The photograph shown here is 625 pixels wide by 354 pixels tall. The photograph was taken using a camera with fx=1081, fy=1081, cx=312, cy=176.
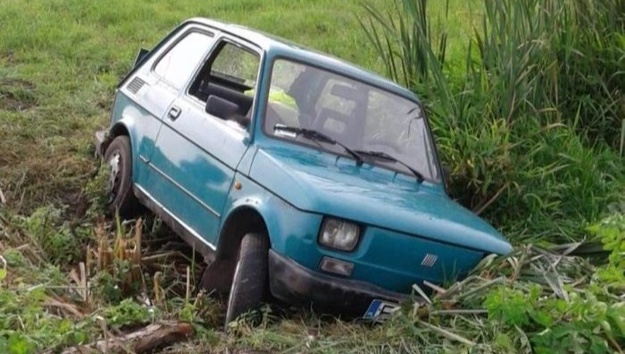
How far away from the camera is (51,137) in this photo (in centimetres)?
865

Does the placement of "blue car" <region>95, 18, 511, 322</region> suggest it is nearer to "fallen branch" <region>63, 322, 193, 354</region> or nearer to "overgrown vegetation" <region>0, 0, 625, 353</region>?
"overgrown vegetation" <region>0, 0, 625, 353</region>

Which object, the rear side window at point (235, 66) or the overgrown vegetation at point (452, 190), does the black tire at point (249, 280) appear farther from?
the rear side window at point (235, 66)

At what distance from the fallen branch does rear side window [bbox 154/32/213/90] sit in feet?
7.96

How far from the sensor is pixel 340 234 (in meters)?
5.33

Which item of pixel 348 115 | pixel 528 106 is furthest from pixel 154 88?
pixel 528 106

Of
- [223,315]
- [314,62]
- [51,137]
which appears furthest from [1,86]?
[223,315]

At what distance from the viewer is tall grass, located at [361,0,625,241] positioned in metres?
7.63

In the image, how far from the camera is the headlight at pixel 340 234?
209 inches

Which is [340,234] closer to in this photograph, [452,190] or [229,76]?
[229,76]

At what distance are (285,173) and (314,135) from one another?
71 cm

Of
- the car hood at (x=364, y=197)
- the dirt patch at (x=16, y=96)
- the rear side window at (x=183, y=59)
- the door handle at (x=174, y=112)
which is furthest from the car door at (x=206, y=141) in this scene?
the dirt patch at (x=16, y=96)

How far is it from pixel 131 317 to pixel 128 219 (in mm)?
2163

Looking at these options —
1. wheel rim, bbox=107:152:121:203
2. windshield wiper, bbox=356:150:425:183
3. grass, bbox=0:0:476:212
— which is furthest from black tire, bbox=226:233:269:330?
grass, bbox=0:0:476:212

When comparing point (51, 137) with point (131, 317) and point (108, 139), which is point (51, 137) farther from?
point (131, 317)
